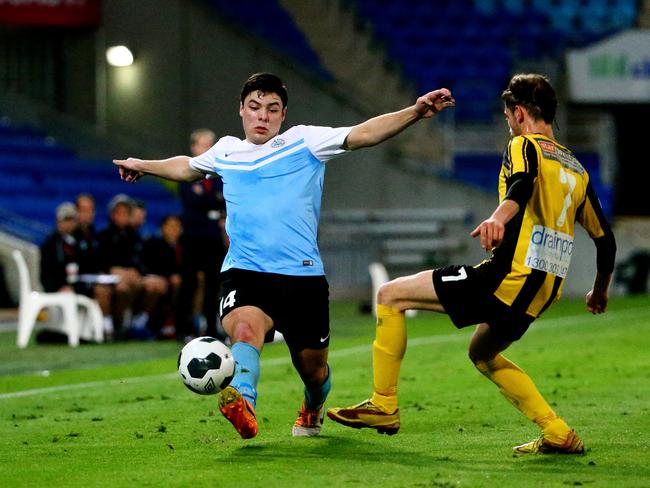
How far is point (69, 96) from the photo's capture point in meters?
23.5

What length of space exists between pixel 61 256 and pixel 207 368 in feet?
28.0

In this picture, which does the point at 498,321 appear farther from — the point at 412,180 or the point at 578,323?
the point at 412,180

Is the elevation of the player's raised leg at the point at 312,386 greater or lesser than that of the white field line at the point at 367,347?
greater

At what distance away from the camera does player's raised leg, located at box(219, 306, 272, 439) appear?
626 centimetres

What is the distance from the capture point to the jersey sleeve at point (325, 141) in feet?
22.5

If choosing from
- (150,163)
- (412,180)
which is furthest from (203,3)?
(150,163)

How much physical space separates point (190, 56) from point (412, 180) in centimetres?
425

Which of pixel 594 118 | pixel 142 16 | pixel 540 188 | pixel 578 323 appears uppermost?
pixel 142 16

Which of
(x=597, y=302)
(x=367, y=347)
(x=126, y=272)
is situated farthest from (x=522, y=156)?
(x=126, y=272)

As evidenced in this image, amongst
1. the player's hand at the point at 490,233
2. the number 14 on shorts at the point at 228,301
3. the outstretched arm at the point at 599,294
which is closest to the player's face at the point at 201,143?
the number 14 on shorts at the point at 228,301

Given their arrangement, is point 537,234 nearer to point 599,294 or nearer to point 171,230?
point 599,294

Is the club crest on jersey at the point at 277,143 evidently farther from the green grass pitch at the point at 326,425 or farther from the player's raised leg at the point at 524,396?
the player's raised leg at the point at 524,396

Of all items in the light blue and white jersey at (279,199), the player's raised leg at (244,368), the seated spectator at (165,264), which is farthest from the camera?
the seated spectator at (165,264)

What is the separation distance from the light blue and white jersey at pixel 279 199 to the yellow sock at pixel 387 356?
0.43 m
